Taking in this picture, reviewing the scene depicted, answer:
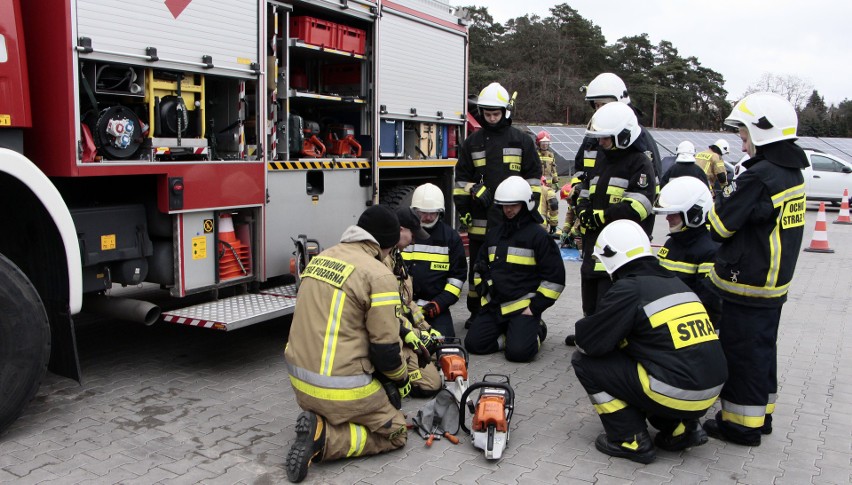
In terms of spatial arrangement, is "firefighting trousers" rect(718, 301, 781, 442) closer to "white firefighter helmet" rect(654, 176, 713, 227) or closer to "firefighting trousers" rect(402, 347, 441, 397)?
"white firefighter helmet" rect(654, 176, 713, 227)

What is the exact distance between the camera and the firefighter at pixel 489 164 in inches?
272

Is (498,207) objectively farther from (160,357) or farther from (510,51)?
(510,51)

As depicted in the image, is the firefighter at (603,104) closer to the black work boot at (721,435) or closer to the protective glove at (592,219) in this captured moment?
the protective glove at (592,219)

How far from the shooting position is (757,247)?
4.33m

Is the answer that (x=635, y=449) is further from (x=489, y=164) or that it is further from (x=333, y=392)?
(x=489, y=164)

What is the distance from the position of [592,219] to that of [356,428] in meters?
2.77

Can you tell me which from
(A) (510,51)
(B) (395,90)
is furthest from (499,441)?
(A) (510,51)

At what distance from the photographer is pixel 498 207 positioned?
6730mm

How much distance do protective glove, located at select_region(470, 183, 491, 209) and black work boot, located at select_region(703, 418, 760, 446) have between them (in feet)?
9.83

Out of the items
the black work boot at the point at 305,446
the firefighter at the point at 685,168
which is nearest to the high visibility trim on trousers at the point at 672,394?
the black work boot at the point at 305,446

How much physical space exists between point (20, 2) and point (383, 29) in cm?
344

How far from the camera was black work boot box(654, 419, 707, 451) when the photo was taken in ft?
13.8

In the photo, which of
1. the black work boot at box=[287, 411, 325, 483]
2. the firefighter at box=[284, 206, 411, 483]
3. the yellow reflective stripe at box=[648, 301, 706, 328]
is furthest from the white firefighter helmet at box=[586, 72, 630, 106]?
the black work boot at box=[287, 411, 325, 483]

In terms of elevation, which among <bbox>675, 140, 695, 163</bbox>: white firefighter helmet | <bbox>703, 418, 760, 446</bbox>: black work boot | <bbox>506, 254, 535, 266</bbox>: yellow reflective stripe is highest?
<bbox>675, 140, 695, 163</bbox>: white firefighter helmet
